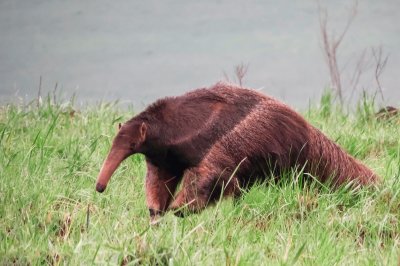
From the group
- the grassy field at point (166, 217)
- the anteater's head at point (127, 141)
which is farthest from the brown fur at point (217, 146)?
the grassy field at point (166, 217)

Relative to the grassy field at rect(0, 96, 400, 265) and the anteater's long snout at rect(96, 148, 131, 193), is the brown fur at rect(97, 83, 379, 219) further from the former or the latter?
the grassy field at rect(0, 96, 400, 265)

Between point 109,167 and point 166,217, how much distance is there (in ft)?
1.91

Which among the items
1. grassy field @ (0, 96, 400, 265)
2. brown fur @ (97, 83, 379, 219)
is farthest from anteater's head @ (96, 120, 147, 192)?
grassy field @ (0, 96, 400, 265)

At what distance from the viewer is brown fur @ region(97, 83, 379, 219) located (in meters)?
6.10

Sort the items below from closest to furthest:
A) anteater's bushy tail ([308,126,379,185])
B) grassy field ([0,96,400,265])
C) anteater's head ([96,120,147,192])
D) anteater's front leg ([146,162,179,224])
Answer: grassy field ([0,96,400,265])
anteater's head ([96,120,147,192])
anteater's front leg ([146,162,179,224])
anteater's bushy tail ([308,126,379,185])

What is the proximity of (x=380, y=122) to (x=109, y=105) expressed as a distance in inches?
110

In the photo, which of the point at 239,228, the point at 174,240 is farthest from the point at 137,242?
the point at 239,228

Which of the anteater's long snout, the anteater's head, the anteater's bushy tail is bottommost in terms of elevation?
the anteater's bushy tail

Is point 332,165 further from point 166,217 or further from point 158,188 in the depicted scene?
point 166,217

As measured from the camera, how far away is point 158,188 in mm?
6293

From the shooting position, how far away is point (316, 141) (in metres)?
6.73

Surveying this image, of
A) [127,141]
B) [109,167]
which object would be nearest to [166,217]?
[109,167]

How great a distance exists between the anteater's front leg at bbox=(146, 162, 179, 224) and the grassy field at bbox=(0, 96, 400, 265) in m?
0.08

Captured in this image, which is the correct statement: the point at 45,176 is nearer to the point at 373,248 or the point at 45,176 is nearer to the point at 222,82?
the point at 222,82
